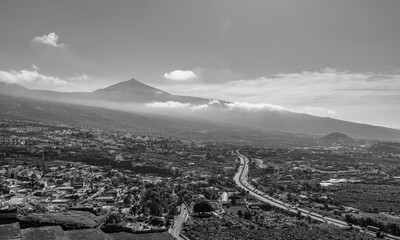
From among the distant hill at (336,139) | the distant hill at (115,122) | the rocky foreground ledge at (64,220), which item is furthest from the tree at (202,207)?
the distant hill at (336,139)

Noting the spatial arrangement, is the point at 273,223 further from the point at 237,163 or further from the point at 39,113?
the point at 39,113

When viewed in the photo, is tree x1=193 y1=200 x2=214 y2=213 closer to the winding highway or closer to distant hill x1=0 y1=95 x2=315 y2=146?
the winding highway

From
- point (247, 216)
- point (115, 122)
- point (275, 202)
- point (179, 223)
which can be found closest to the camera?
point (179, 223)

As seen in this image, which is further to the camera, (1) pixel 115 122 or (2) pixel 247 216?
(1) pixel 115 122

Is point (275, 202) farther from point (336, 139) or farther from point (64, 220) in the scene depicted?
point (336, 139)

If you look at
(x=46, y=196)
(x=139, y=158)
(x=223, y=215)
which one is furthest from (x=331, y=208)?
(x=139, y=158)

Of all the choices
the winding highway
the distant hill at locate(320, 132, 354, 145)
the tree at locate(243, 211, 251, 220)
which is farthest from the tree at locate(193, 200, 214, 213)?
the distant hill at locate(320, 132, 354, 145)

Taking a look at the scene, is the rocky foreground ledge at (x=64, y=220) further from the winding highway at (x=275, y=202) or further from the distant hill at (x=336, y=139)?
the distant hill at (x=336, y=139)

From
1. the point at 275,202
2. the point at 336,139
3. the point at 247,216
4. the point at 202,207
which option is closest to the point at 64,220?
the point at 202,207
